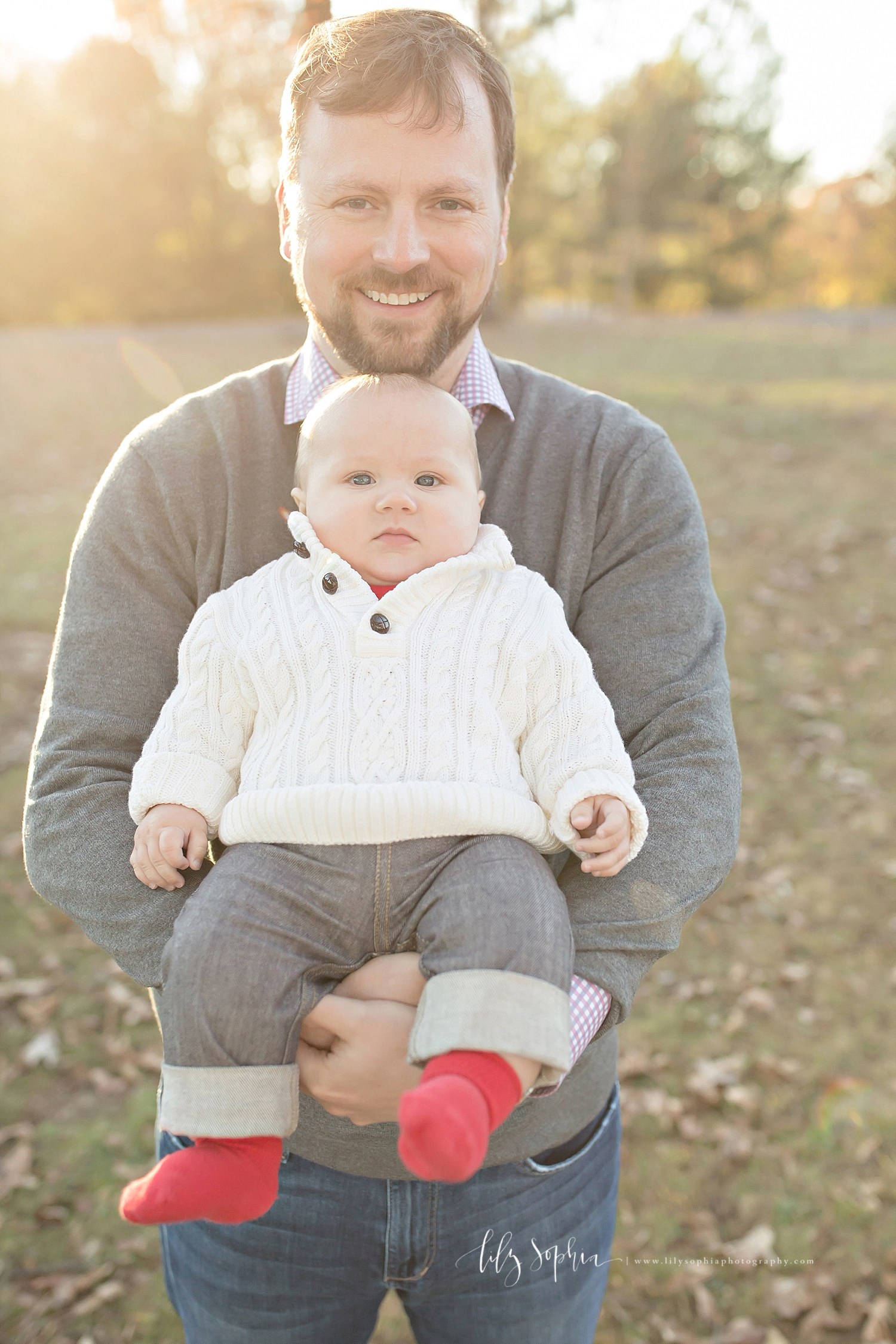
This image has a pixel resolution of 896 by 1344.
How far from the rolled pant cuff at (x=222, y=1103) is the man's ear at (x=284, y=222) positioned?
1781 millimetres

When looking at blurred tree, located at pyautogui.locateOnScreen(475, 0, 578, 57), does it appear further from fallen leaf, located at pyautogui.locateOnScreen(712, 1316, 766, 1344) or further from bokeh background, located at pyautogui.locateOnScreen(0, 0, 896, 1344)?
fallen leaf, located at pyautogui.locateOnScreen(712, 1316, 766, 1344)

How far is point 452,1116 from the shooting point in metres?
1.53

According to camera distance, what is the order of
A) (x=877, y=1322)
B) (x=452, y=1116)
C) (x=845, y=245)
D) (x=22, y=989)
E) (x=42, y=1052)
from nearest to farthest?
1. (x=452, y=1116)
2. (x=877, y=1322)
3. (x=42, y=1052)
4. (x=22, y=989)
5. (x=845, y=245)

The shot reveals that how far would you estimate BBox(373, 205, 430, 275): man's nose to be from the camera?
2.09 m

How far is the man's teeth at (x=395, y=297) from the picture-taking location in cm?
215

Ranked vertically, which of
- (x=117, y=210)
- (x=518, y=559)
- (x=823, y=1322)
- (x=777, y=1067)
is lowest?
(x=823, y=1322)

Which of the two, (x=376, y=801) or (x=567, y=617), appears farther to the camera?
(x=567, y=617)

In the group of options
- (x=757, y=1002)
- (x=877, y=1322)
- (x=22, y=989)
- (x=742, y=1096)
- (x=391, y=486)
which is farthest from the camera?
(x=22, y=989)

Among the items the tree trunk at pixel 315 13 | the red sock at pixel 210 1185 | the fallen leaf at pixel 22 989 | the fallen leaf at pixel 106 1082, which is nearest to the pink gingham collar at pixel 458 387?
the red sock at pixel 210 1185

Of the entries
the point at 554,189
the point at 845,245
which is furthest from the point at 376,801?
the point at 845,245

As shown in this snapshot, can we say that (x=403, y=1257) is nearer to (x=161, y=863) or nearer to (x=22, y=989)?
(x=161, y=863)

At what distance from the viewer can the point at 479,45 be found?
2215 millimetres

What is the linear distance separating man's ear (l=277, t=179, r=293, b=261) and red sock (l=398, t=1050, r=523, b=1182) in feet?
5.97

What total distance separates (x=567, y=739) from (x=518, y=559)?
496 millimetres
